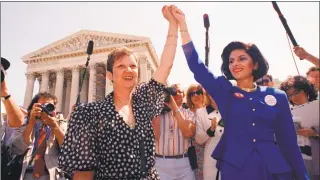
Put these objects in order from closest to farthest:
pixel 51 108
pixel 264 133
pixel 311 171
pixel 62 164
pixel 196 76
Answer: pixel 62 164
pixel 264 133
pixel 196 76
pixel 311 171
pixel 51 108

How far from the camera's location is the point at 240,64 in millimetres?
2385

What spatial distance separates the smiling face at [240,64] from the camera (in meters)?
2.38

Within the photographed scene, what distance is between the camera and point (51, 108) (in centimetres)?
380

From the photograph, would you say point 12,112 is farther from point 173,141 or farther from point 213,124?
point 213,124

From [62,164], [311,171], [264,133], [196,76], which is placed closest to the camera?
[62,164]

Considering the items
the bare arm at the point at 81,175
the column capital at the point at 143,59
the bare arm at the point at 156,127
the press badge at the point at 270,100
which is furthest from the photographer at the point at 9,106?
the column capital at the point at 143,59

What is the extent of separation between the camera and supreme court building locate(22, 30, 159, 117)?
36.7 metres

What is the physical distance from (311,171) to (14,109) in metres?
3.48

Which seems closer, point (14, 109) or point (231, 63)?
point (231, 63)

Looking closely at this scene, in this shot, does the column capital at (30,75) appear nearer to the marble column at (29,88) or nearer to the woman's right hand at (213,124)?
the marble column at (29,88)

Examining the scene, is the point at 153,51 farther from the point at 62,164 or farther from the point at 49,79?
the point at 62,164

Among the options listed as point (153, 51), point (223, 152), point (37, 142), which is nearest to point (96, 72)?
point (153, 51)

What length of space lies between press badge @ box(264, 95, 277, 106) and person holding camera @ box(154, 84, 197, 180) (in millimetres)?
1825

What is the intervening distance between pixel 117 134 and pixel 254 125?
3.42 feet
